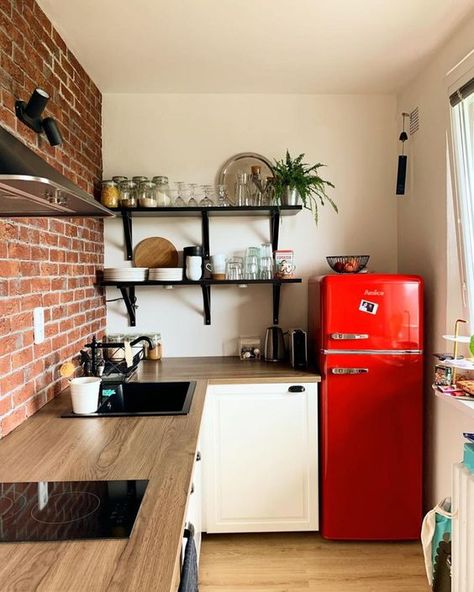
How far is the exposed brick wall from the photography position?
1.75 m

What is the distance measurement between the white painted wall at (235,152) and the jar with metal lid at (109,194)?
0.22 m

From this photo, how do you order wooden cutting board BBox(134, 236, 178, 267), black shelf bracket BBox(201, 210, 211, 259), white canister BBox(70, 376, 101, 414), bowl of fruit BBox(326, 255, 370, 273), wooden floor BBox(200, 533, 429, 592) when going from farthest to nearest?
wooden cutting board BBox(134, 236, 178, 267), black shelf bracket BBox(201, 210, 211, 259), bowl of fruit BBox(326, 255, 370, 273), wooden floor BBox(200, 533, 429, 592), white canister BBox(70, 376, 101, 414)

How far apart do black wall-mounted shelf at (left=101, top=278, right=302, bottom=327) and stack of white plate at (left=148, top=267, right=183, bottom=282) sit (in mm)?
23

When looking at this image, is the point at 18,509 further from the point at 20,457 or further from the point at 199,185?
the point at 199,185

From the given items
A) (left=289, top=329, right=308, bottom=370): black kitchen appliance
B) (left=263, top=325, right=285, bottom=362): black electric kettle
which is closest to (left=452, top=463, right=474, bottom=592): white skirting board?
(left=289, top=329, right=308, bottom=370): black kitchen appliance

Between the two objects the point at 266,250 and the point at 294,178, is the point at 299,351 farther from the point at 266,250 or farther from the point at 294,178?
the point at 294,178

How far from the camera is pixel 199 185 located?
3.13 metres

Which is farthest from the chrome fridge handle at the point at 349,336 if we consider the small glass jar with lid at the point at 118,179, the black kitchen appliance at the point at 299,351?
the small glass jar with lid at the point at 118,179

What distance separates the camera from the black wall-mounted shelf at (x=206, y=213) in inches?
115

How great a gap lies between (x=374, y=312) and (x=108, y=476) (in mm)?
1643

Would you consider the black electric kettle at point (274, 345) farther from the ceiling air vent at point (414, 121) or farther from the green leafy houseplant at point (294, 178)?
the ceiling air vent at point (414, 121)

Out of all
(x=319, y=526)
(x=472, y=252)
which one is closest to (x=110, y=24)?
(x=472, y=252)

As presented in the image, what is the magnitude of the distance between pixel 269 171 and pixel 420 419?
5.59 ft

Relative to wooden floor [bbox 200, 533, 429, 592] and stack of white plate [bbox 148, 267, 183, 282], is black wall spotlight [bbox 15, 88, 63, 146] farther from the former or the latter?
wooden floor [bbox 200, 533, 429, 592]
